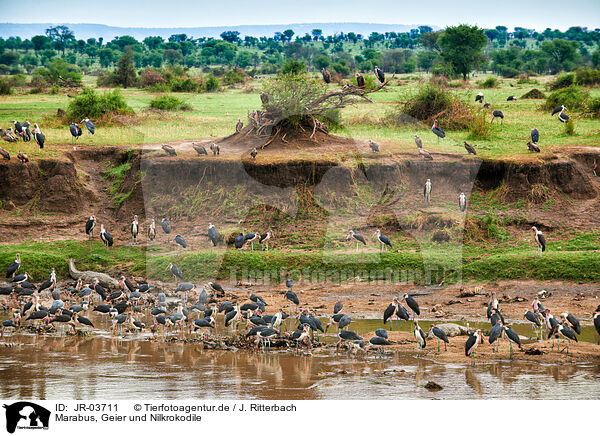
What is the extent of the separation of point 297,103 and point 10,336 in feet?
33.6

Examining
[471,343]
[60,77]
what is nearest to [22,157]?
[471,343]

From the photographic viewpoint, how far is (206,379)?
10.3m

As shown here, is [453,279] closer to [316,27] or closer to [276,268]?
[276,268]

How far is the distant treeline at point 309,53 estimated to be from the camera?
56688mm

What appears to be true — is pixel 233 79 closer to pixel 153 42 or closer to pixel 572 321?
pixel 572 321

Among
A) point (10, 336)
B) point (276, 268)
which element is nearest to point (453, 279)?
point (276, 268)

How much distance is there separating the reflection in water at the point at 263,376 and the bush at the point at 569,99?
18.8m

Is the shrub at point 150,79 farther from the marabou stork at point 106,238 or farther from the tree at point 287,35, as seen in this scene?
the tree at point 287,35

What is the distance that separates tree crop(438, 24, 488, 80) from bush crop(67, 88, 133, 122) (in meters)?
26.7

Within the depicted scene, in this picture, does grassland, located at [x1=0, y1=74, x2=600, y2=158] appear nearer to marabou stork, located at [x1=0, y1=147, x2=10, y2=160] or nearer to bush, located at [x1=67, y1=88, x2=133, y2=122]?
bush, located at [x1=67, y1=88, x2=133, y2=122]

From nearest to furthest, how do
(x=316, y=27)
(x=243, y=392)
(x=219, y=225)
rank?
1. (x=243, y=392)
2. (x=219, y=225)
3. (x=316, y=27)

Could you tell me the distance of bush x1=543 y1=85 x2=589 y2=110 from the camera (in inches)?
1068

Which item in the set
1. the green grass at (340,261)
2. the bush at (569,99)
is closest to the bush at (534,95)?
the bush at (569,99)
